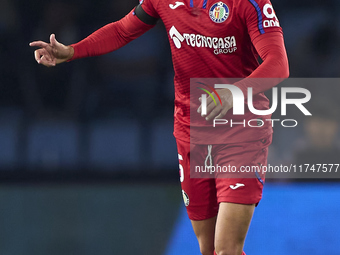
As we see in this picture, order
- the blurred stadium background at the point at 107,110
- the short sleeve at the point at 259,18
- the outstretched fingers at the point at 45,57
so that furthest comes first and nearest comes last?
the blurred stadium background at the point at 107,110 < the outstretched fingers at the point at 45,57 < the short sleeve at the point at 259,18

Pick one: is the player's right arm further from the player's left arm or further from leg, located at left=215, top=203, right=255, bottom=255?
leg, located at left=215, top=203, right=255, bottom=255

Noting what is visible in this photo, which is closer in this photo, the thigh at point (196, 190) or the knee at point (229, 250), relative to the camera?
the knee at point (229, 250)

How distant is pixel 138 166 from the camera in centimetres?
523

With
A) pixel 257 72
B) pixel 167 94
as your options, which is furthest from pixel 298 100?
pixel 257 72

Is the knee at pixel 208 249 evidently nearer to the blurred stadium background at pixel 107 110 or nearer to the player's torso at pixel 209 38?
the player's torso at pixel 209 38

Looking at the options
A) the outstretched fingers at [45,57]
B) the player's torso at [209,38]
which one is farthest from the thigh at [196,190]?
the outstretched fingers at [45,57]

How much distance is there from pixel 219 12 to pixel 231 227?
2.96ft

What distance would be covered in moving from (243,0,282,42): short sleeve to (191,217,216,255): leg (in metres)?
0.90

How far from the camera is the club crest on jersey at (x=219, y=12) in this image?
1.92 metres

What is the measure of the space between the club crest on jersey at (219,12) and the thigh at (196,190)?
22.8 inches

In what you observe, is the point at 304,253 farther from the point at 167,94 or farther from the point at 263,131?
the point at 167,94

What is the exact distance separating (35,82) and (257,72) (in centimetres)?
387

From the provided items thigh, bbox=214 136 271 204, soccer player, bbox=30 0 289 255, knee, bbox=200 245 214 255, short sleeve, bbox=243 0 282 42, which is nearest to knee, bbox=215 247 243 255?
soccer player, bbox=30 0 289 255

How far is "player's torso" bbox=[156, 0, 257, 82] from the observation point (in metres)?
1.93
